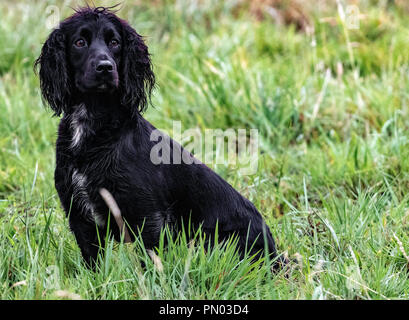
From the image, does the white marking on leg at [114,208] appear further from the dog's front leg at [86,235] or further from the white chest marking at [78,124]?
the white chest marking at [78,124]

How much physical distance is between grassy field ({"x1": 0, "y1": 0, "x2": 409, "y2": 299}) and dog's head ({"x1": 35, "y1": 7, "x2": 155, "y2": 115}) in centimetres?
60

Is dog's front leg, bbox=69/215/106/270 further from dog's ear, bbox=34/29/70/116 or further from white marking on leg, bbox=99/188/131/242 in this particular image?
dog's ear, bbox=34/29/70/116

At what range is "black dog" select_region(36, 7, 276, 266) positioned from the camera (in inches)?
109

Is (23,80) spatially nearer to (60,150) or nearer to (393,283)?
(60,150)

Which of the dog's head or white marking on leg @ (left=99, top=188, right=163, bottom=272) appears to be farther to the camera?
the dog's head

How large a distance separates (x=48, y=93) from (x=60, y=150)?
1.09ft

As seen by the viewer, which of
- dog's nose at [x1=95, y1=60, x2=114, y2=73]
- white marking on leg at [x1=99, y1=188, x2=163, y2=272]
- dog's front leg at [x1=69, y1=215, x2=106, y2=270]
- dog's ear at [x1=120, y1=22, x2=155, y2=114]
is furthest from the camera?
dog's ear at [x1=120, y1=22, x2=155, y2=114]

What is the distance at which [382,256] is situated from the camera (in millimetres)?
2945

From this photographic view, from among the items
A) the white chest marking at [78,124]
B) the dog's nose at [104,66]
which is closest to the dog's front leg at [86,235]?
the white chest marking at [78,124]

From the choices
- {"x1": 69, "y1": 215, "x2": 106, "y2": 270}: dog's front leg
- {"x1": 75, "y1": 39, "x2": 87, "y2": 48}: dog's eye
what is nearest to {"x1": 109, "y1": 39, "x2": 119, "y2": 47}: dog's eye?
{"x1": 75, "y1": 39, "x2": 87, "y2": 48}: dog's eye

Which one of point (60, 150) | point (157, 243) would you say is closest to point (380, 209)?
point (157, 243)

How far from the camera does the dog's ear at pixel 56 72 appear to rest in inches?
116
